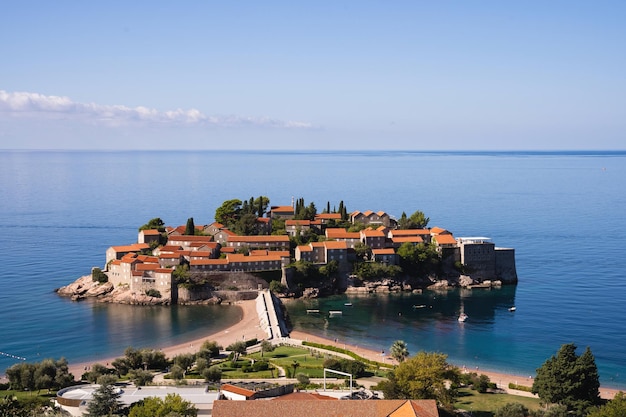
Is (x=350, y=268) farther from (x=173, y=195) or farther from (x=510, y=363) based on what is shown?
(x=173, y=195)

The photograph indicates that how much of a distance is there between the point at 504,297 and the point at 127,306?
4007 centimetres

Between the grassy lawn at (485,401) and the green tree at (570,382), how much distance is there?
1334mm

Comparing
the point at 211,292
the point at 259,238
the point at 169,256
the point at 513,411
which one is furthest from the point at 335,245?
the point at 513,411

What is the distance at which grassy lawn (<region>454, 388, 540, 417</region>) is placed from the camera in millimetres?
39656

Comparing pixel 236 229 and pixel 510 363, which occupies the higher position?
pixel 236 229

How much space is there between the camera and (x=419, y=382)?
1494 inches

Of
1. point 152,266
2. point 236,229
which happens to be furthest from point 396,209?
point 152,266

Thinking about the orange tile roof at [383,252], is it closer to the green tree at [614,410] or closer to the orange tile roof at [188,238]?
the orange tile roof at [188,238]

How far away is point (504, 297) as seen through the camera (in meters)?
72.9

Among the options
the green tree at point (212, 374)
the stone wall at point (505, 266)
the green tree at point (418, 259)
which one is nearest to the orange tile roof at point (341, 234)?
the green tree at point (418, 259)

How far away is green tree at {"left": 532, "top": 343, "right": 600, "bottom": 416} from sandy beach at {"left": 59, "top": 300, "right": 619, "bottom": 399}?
12.5 feet

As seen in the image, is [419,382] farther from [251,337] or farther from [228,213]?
[228,213]

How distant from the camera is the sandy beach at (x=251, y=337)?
155 feet

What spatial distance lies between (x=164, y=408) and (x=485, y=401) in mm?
19930
